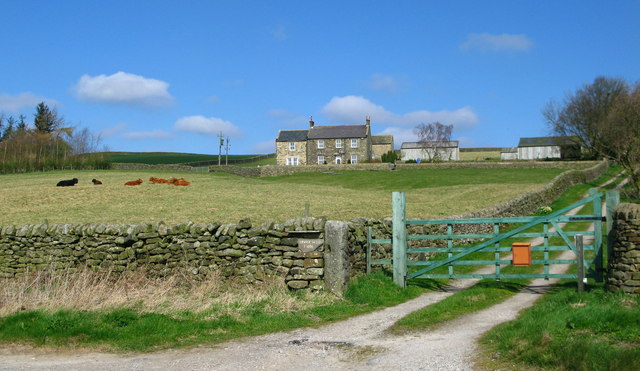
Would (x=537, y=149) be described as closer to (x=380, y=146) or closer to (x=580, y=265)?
(x=380, y=146)

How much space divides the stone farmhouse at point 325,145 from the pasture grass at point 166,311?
84665 mm

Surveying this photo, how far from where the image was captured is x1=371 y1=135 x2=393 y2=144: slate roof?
10981 cm

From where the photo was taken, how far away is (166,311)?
35.4 feet

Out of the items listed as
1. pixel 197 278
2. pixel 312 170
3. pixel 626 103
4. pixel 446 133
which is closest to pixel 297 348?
pixel 197 278

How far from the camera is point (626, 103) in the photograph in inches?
2127

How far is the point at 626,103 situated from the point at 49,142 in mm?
70685

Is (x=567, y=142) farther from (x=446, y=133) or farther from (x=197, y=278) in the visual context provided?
(x=197, y=278)

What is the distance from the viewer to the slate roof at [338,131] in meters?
99.1

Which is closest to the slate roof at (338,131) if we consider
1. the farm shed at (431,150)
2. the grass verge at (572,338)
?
the farm shed at (431,150)

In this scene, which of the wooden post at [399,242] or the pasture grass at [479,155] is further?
the pasture grass at [479,155]

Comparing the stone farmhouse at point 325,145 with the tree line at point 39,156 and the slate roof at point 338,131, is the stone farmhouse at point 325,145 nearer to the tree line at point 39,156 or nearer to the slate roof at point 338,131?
the slate roof at point 338,131

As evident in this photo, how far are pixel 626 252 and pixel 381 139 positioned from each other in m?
101

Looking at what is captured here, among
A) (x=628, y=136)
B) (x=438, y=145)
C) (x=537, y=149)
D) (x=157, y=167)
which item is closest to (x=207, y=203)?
(x=628, y=136)

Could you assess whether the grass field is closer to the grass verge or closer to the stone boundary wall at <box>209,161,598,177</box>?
the grass verge
